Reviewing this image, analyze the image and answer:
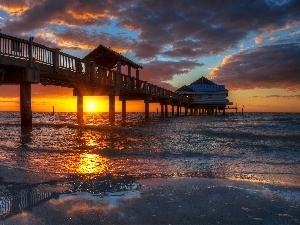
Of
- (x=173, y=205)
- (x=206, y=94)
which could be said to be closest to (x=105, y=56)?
(x=173, y=205)

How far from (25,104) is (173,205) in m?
14.6

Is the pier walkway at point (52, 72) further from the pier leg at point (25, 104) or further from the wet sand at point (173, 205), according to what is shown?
the wet sand at point (173, 205)

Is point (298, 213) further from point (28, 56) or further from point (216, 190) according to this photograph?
point (28, 56)

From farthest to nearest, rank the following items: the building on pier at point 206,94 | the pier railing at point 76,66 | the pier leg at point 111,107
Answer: the building on pier at point 206,94 → the pier leg at point 111,107 → the pier railing at point 76,66

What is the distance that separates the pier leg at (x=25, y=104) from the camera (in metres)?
15.7

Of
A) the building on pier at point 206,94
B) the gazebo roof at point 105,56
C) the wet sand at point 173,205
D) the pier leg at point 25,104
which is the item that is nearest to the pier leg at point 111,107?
the gazebo roof at point 105,56

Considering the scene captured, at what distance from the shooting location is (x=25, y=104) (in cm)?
1606

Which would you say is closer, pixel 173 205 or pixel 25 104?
pixel 173 205

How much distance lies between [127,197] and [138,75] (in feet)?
→ 105


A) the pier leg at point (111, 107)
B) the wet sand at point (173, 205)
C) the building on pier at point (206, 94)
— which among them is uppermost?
the building on pier at point (206, 94)

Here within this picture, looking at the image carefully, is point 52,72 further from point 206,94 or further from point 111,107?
point 206,94

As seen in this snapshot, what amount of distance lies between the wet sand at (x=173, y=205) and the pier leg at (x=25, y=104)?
1223cm

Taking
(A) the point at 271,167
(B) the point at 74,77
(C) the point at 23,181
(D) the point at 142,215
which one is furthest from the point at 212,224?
(B) the point at 74,77

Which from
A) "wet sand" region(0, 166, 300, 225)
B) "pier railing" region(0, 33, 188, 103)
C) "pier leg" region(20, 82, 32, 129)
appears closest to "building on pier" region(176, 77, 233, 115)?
"pier railing" region(0, 33, 188, 103)
